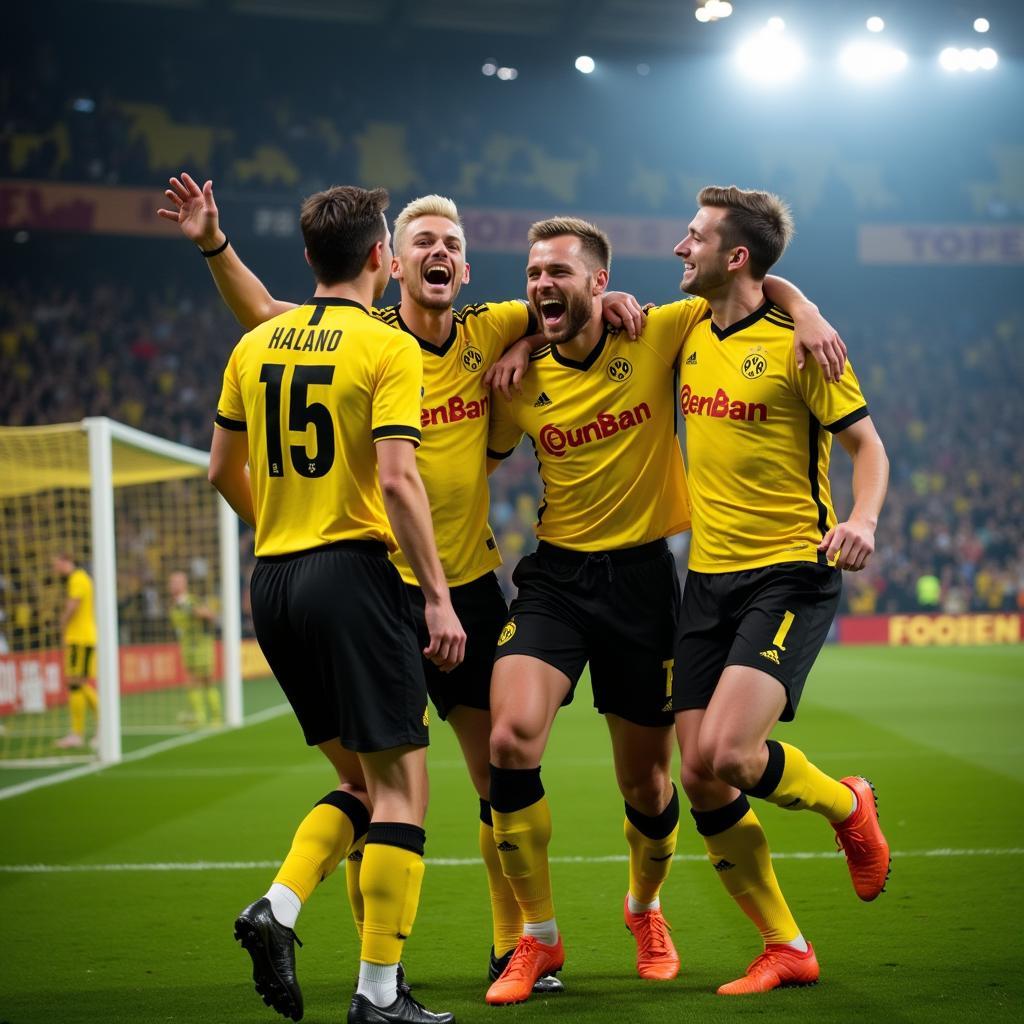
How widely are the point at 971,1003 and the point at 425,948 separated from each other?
2.01 metres

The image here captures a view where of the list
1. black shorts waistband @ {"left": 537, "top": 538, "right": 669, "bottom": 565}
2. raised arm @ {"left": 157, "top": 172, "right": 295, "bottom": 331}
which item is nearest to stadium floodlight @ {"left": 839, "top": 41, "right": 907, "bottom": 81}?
black shorts waistband @ {"left": 537, "top": 538, "right": 669, "bottom": 565}

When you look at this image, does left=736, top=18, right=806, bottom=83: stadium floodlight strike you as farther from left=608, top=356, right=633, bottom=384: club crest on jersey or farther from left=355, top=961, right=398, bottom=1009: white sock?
left=355, top=961, right=398, bottom=1009: white sock

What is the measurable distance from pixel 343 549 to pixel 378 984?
1216 millimetres

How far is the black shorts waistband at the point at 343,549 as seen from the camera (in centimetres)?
388

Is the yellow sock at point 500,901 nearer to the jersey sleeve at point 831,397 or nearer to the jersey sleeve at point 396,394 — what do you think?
the jersey sleeve at point 396,394

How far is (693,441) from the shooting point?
15.4 ft

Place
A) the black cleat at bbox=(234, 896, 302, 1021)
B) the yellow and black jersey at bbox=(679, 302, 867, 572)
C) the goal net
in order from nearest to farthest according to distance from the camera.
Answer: the black cleat at bbox=(234, 896, 302, 1021), the yellow and black jersey at bbox=(679, 302, 867, 572), the goal net

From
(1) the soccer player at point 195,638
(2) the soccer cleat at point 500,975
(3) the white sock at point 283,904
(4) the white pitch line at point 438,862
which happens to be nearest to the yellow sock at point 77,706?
(1) the soccer player at point 195,638

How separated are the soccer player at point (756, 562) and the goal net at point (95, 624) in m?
7.09

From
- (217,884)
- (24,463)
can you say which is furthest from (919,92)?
(217,884)

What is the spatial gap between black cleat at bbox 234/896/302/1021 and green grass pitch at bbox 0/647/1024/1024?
0.49m

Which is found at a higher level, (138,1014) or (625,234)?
(625,234)

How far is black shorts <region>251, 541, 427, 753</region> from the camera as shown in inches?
149

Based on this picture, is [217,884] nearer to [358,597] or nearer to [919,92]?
[358,597]
